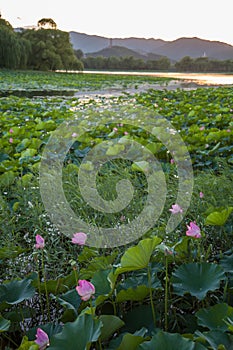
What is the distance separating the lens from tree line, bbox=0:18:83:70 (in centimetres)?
1858

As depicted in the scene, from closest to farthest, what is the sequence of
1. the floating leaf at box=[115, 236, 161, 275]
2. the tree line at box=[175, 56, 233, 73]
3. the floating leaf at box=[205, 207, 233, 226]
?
the floating leaf at box=[115, 236, 161, 275] → the floating leaf at box=[205, 207, 233, 226] → the tree line at box=[175, 56, 233, 73]

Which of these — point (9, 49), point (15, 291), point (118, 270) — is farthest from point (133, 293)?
point (9, 49)

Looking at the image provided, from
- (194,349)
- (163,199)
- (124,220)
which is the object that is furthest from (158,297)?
(163,199)

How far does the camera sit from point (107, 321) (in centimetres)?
94

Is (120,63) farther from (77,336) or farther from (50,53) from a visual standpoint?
(77,336)

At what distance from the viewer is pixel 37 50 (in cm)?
2711

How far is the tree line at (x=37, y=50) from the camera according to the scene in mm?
18578

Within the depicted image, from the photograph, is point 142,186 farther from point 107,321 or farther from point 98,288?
point 107,321

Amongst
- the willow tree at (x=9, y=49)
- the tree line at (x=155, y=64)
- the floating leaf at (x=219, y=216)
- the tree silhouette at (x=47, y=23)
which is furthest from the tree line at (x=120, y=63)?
the floating leaf at (x=219, y=216)

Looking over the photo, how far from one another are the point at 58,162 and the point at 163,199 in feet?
3.49

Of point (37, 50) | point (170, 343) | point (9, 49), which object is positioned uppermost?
point (37, 50)

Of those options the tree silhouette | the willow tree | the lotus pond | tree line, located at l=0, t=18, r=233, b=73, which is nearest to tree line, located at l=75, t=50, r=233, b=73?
tree line, located at l=0, t=18, r=233, b=73

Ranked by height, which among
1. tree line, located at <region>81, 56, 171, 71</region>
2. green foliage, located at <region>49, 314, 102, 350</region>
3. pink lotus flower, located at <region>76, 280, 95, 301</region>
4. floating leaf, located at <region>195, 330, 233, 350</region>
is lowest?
floating leaf, located at <region>195, 330, 233, 350</region>

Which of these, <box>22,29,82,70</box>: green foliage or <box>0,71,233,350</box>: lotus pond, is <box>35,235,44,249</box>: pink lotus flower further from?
<box>22,29,82,70</box>: green foliage
